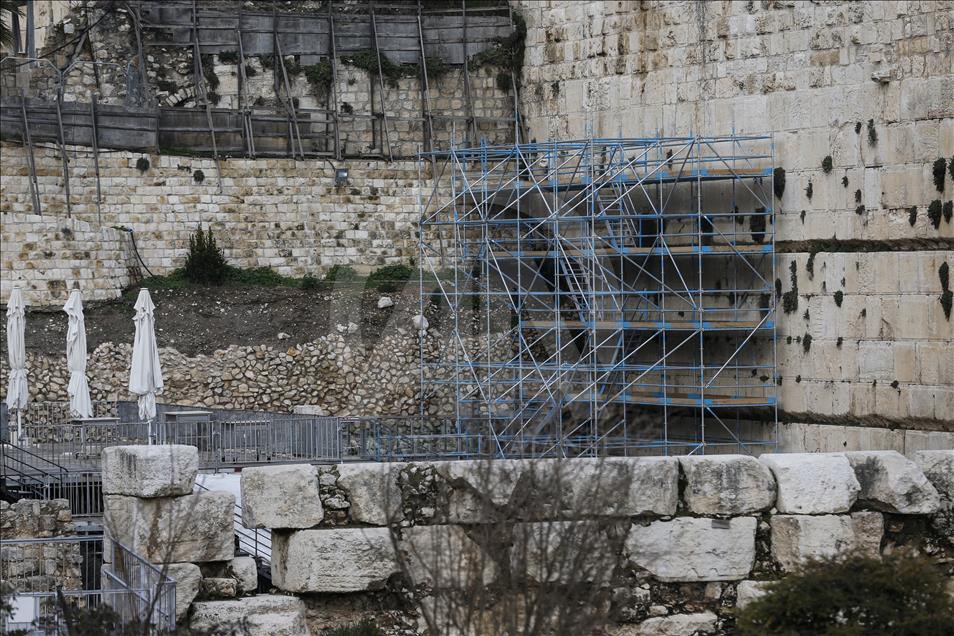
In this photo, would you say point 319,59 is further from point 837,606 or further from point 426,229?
point 837,606

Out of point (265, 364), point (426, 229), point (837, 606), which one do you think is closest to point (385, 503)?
point (837, 606)

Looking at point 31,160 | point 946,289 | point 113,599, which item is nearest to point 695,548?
point 113,599

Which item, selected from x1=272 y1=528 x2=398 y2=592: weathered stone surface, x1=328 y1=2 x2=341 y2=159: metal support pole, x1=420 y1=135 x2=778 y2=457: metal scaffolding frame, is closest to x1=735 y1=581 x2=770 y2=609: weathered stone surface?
x1=272 y1=528 x2=398 y2=592: weathered stone surface

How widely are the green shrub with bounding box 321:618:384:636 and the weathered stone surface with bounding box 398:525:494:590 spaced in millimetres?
340

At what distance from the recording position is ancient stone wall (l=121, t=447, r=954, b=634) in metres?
8.41

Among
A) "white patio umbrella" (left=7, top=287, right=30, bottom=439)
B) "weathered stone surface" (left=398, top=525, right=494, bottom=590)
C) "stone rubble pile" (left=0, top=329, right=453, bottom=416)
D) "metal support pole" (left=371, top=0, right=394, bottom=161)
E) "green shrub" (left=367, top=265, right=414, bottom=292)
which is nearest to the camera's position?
"weathered stone surface" (left=398, top=525, right=494, bottom=590)

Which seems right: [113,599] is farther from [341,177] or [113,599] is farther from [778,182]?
[341,177]

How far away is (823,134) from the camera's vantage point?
19.4m

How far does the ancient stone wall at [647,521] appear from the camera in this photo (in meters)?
8.41

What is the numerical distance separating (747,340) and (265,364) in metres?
6.67

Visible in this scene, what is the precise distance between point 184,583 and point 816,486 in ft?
11.6

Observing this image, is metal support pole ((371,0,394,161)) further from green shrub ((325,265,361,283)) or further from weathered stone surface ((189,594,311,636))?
weathered stone surface ((189,594,311,636))

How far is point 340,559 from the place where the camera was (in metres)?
8.47

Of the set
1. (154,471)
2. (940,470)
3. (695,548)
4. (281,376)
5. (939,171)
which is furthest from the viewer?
(281,376)
